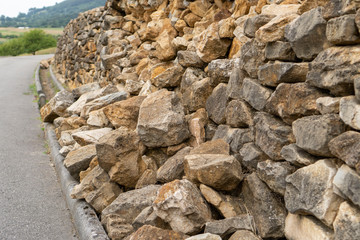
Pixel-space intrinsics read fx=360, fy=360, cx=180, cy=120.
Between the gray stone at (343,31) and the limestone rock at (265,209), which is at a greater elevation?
the gray stone at (343,31)

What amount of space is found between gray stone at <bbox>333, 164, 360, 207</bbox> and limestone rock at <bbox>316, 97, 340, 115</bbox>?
418 mm

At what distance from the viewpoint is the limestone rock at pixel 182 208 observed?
133 inches

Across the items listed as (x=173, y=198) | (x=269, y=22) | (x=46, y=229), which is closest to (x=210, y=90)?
(x=269, y=22)

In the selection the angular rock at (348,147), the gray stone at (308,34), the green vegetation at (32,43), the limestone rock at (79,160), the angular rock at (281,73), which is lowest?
the green vegetation at (32,43)

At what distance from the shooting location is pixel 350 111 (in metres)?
2.39

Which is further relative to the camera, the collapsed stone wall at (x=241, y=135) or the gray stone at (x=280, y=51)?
the gray stone at (x=280, y=51)

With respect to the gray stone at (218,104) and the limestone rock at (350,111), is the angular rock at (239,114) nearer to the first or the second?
the gray stone at (218,104)

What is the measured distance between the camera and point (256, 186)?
11.1 ft

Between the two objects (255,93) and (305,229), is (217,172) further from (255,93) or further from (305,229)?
(305,229)

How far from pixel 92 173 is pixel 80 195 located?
1.10ft

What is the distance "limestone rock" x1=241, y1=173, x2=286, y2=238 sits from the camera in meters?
3.13

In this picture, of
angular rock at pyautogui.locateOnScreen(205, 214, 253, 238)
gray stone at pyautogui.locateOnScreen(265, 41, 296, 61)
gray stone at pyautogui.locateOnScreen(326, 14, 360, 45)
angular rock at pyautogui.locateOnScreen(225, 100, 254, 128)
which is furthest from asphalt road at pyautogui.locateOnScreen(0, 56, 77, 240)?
gray stone at pyautogui.locateOnScreen(326, 14, 360, 45)

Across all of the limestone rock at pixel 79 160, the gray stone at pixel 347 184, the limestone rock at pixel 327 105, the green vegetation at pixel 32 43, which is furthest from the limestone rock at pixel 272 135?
the green vegetation at pixel 32 43

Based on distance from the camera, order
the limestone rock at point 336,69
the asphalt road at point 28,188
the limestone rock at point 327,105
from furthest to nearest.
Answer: the asphalt road at point 28,188
the limestone rock at point 327,105
the limestone rock at point 336,69
